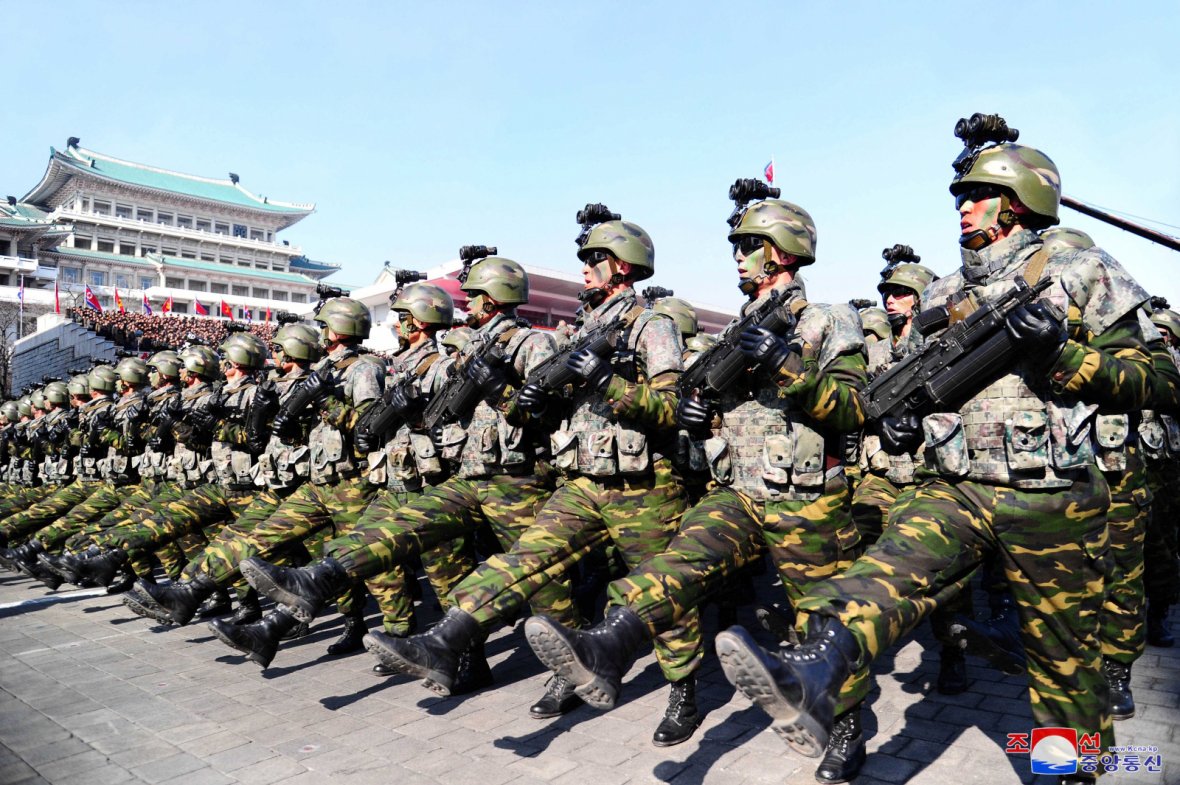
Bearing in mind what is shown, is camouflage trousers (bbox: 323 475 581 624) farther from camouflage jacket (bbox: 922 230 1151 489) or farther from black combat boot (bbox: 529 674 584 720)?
camouflage jacket (bbox: 922 230 1151 489)

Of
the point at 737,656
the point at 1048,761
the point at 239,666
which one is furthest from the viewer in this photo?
the point at 239,666

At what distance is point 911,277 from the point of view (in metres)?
7.27

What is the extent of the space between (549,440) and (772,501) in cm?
196

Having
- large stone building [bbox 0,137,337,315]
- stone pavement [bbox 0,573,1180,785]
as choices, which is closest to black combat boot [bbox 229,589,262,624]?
stone pavement [bbox 0,573,1180,785]

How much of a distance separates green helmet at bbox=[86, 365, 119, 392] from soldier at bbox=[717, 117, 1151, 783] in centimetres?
1242

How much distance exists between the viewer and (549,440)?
18.9 ft

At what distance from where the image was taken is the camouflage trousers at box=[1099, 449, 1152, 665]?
4.32 m

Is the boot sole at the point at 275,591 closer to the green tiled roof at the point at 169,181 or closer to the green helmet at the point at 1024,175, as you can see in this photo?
the green helmet at the point at 1024,175

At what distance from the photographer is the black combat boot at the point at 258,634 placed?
Answer: 5.38m

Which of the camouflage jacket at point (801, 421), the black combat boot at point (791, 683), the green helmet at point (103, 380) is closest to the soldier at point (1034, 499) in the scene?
the black combat boot at point (791, 683)

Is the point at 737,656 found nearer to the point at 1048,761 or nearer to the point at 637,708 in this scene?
the point at 1048,761

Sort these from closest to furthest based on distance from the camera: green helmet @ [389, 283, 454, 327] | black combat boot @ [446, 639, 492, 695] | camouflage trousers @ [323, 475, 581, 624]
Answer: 1. camouflage trousers @ [323, 475, 581, 624]
2. black combat boot @ [446, 639, 492, 695]
3. green helmet @ [389, 283, 454, 327]

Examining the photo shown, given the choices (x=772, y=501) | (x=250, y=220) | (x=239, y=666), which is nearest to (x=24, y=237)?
(x=250, y=220)

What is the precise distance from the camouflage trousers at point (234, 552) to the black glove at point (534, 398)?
2845 millimetres
